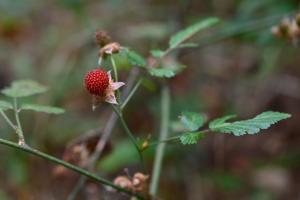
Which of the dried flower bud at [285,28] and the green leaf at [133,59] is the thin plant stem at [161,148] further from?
the dried flower bud at [285,28]

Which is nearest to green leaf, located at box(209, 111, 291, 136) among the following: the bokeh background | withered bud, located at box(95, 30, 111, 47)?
withered bud, located at box(95, 30, 111, 47)

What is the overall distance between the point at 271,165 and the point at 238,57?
60 centimetres

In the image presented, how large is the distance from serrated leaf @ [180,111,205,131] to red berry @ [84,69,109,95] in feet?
0.64

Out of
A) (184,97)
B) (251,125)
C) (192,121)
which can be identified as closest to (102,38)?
(192,121)

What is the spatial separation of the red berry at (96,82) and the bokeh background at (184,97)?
0.95 m

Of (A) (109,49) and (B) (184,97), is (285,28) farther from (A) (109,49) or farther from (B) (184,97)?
(B) (184,97)

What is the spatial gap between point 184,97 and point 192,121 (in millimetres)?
1225

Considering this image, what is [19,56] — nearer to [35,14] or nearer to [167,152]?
[35,14]

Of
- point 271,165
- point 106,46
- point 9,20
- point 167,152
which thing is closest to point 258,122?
point 106,46

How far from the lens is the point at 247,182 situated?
2199mm

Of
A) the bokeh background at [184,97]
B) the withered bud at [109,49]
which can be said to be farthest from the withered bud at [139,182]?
the bokeh background at [184,97]

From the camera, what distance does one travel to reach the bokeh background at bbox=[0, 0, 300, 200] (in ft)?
6.86

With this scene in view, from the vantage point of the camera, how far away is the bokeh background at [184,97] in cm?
209

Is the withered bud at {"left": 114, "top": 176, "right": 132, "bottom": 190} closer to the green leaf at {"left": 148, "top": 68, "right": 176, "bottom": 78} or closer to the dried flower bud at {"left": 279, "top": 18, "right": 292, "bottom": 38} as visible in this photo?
the green leaf at {"left": 148, "top": 68, "right": 176, "bottom": 78}
